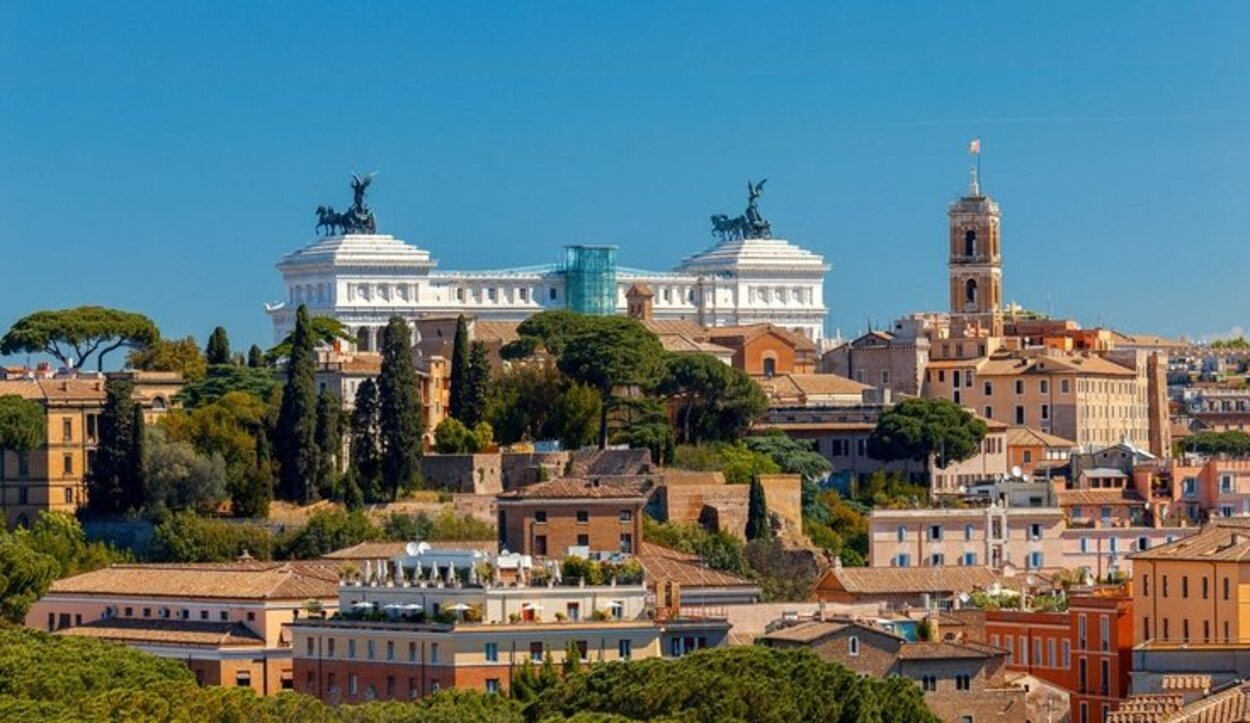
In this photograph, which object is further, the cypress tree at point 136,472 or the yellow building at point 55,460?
the yellow building at point 55,460

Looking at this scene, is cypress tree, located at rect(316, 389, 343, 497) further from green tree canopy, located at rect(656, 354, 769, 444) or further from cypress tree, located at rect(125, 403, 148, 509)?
green tree canopy, located at rect(656, 354, 769, 444)

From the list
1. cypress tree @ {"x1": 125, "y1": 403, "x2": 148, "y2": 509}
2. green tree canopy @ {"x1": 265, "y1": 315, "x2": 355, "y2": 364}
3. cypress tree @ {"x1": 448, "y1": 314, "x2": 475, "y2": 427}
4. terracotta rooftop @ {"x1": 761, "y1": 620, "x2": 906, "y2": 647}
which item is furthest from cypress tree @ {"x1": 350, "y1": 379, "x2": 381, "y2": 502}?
terracotta rooftop @ {"x1": 761, "y1": 620, "x2": 906, "y2": 647}

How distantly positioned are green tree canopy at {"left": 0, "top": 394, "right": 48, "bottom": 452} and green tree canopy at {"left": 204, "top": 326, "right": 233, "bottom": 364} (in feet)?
49.6

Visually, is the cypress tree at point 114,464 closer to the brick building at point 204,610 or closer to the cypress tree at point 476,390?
the brick building at point 204,610

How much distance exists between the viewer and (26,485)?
88.8 m

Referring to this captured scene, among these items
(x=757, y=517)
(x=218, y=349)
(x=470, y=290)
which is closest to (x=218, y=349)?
(x=218, y=349)

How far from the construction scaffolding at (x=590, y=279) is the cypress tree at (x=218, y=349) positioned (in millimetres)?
38972

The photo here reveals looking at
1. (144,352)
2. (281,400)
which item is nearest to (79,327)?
(144,352)

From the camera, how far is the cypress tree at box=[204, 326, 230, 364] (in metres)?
104

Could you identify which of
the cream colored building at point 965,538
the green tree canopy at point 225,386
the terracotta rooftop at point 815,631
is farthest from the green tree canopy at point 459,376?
the terracotta rooftop at point 815,631

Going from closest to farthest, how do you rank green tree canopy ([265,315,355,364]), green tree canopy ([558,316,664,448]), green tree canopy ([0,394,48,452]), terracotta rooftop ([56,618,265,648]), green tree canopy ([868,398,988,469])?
terracotta rooftop ([56,618,265,648]), green tree canopy ([0,394,48,452]), green tree canopy ([558,316,664,448]), green tree canopy ([868,398,988,469]), green tree canopy ([265,315,355,364])

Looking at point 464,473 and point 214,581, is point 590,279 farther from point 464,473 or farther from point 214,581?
point 214,581

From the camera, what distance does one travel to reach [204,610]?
231 ft

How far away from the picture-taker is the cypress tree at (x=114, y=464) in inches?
3356
